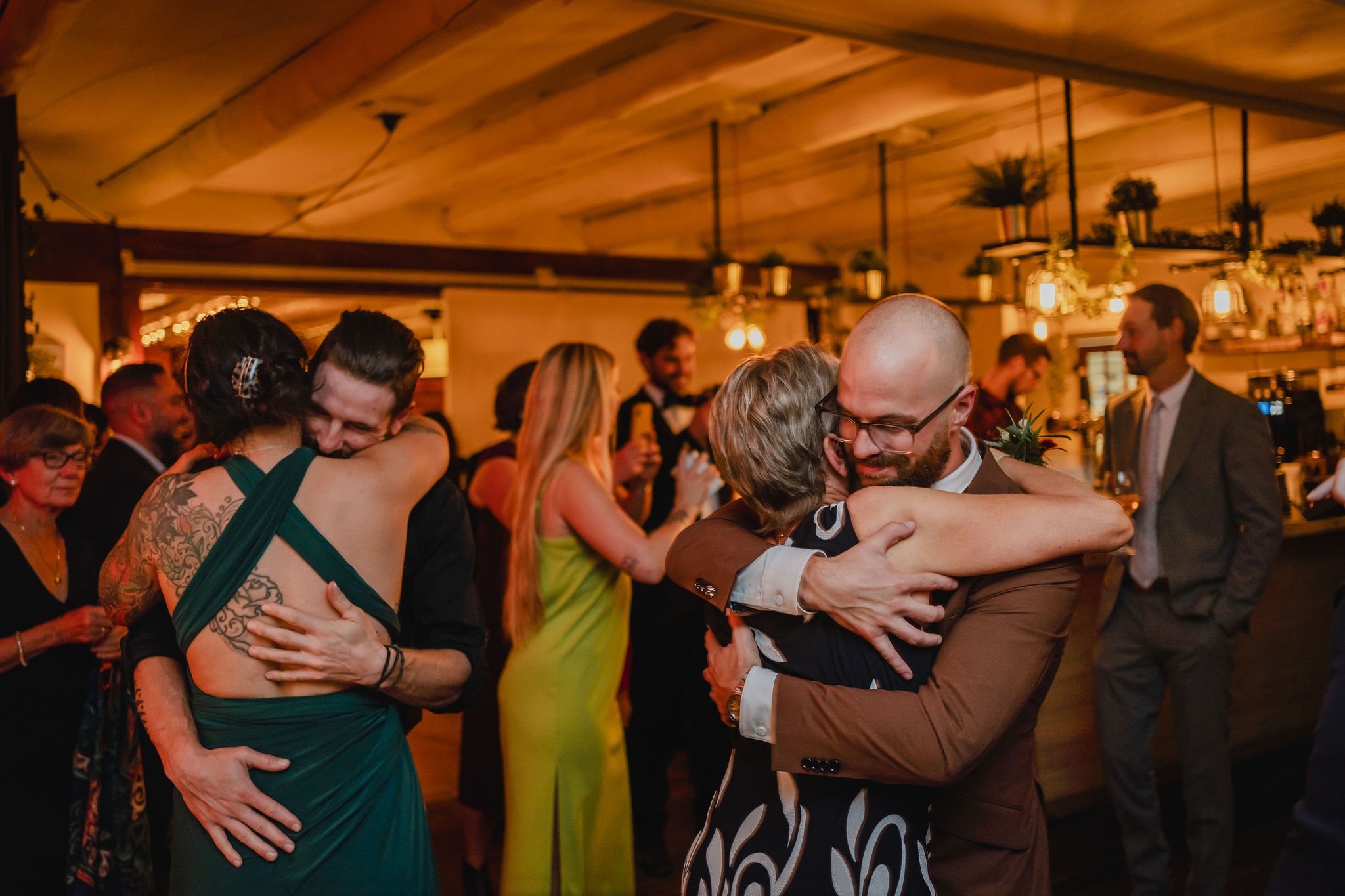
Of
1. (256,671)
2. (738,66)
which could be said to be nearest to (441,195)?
(738,66)

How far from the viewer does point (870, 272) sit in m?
8.26

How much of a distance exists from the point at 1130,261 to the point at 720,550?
5173 mm

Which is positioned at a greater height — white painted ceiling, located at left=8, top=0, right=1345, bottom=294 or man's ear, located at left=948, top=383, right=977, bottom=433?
white painted ceiling, located at left=8, top=0, right=1345, bottom=294

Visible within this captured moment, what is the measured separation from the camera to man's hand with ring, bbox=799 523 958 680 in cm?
144

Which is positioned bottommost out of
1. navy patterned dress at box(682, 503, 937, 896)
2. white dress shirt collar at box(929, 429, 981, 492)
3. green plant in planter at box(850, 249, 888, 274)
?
navy patterned dress at box(682, 503, 937, 896)

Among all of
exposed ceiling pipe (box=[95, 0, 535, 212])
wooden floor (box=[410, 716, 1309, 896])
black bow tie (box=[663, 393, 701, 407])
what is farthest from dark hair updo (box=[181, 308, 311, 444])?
black bow tie (box=[663, 393, 701, 407])

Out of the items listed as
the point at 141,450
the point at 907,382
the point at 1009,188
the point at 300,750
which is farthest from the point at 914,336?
the point at 1009,188

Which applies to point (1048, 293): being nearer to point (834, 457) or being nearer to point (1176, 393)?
point (1176, 393)

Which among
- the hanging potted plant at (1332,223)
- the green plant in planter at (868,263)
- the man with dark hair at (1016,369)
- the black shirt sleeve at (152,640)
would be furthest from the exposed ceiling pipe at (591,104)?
the black shirt sleeve at (152,640)

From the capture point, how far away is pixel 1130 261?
19.9ft

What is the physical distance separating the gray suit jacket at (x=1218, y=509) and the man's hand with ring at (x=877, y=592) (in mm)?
2297

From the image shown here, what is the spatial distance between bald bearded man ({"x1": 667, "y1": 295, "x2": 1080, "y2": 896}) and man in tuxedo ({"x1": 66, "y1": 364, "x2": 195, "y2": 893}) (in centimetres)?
201

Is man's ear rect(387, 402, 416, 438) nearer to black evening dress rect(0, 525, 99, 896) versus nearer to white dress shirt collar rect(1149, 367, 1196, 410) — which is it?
black evening dress rect(0, 525, 99, 896)

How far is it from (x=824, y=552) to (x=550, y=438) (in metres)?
1.51
